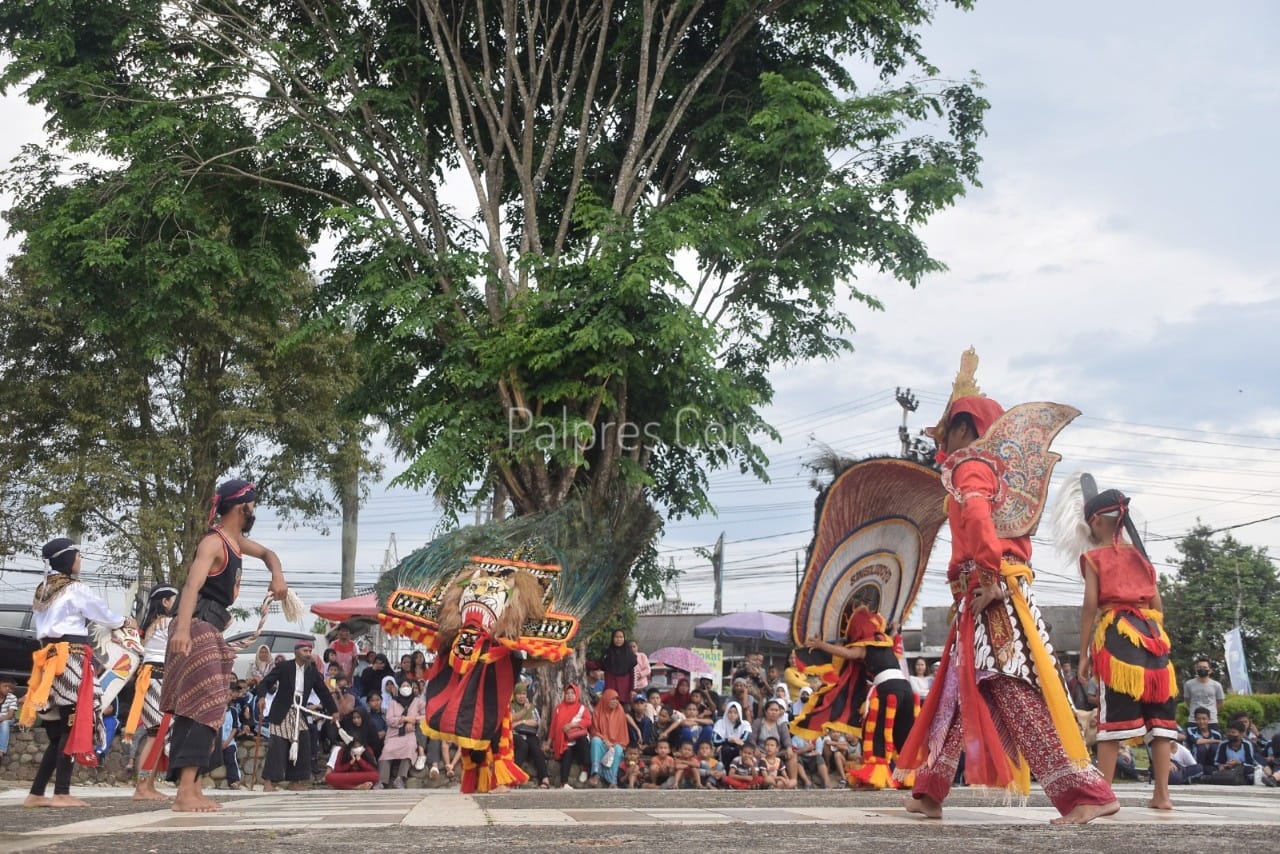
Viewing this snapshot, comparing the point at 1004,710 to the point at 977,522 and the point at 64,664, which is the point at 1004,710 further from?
the point at 64,664

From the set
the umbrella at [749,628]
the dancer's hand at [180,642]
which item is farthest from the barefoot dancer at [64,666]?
the umbrella at [749,628]

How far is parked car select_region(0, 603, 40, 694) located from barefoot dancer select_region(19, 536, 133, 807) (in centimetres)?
1187

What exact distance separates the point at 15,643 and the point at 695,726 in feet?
35.6

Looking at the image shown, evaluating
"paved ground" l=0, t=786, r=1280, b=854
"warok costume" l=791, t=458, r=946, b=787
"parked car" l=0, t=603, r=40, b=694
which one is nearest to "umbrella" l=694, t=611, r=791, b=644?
"parked car" l=0, t=603, r=40, b=694

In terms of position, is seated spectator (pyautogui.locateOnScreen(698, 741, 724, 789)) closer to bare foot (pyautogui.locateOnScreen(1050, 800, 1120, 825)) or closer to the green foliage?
bare foot (pyautogui.locateOnScreen(1050, 800, 1120, 825))

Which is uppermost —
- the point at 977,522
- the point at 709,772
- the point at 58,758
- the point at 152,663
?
the point at 977,522

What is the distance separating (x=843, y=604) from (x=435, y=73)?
10589mm

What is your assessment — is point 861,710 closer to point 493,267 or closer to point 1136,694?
point 1136,694

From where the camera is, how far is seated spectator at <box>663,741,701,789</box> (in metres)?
14.7

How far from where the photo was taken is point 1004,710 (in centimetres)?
584

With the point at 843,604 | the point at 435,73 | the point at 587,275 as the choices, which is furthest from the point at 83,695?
the point at 435,73

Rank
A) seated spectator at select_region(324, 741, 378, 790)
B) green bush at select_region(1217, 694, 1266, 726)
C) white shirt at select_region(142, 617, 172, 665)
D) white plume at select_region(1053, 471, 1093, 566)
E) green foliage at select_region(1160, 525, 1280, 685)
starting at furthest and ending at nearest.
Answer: green foliage at select_region(1160, 525, 1280, 685)
green bush at select_region(1217, 694, 1266, 726)
seated spectator at select_region(324, 741, 378, 790)
white shirt at select_region(142, 617, 172, 665)
white plume at select_region(1053, 471, 1093, 566)

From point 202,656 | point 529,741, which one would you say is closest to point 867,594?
point 202,656

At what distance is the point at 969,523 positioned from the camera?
576 cm
